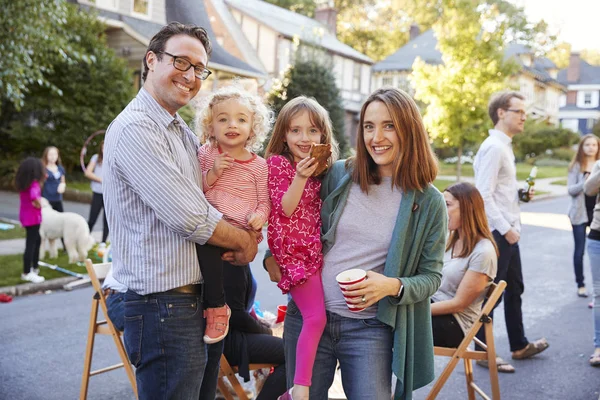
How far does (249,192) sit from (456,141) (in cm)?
2288

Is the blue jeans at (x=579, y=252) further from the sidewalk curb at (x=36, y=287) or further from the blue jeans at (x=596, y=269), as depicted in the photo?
the sidewalk curb at (x=36, y=287)

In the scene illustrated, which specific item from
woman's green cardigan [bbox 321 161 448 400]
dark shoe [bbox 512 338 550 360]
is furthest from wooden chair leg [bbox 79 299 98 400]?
dark shoe [bbox 512 338 550 360]

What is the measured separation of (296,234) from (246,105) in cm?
70

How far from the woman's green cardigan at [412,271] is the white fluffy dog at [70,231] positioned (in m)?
7.59

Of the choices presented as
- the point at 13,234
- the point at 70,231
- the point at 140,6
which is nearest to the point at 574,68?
the point at 140,6

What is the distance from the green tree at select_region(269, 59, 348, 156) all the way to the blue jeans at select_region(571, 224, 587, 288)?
1122 centimetres

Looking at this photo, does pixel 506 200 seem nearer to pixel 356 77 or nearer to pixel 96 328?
pixel 96 328

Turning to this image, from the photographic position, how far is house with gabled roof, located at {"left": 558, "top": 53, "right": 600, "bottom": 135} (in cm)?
7229

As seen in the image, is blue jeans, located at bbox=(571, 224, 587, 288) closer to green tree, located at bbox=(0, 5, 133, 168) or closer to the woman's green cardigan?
the woman's green cardigan

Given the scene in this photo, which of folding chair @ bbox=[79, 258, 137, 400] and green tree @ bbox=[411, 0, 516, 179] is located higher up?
green tree @ bbox=[411, 0, 516, 179]

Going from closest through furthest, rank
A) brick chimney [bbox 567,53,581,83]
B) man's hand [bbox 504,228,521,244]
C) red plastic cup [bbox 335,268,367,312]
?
red plastic cup [bbox 335,268,367,312] < man's hand [bbox 504,228,521,244] < brick chimney [bbox 567,53,581,83]

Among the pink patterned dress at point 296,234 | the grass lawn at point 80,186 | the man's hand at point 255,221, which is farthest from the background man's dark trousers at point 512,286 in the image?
the grass lawn at point 80,186

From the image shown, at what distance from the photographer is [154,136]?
2.37 metres

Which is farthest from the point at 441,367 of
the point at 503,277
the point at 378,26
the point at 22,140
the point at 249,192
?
the point at 378,26
